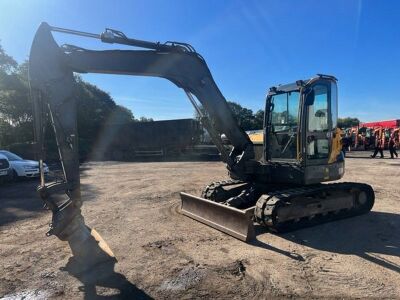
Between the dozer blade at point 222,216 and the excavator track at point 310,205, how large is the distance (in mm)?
364

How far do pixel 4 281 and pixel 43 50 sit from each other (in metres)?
3.49

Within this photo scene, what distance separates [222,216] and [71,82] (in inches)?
148

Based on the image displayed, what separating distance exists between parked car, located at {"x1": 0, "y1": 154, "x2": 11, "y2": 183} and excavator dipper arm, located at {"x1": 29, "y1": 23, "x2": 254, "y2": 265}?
37.3 feet

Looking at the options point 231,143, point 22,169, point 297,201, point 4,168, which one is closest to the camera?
point 297,201

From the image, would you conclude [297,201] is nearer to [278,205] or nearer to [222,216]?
[278,205]

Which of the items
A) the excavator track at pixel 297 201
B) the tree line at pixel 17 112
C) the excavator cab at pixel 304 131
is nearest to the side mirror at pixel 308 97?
the excavator cab at pixel 304 131

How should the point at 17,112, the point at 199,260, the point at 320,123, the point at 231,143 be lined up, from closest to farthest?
1. the point at 199,260
2. the point at 320,123
3. the point at 231,143
4. the point at 17,112

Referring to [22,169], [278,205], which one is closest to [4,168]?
[22,169]

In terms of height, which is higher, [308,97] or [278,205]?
[308,97]

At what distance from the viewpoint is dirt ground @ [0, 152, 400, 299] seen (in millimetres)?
4754

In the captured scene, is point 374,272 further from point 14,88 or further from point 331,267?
point 14,88

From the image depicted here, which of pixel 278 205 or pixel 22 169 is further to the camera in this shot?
pixel 22 169

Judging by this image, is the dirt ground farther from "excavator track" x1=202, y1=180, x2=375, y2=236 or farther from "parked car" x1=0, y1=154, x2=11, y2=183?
"parked car" x1=0, y1=154, x2=11, y2=183

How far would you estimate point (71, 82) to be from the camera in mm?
6070
